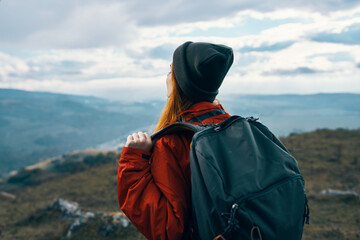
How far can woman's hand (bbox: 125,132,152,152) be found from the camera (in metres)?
1.57

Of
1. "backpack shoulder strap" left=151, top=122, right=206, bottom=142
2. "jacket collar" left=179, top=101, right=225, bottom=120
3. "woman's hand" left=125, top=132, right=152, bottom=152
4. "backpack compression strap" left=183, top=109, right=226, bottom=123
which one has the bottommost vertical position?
"woman's hand" left=125, top=132, right=152, bottom=152

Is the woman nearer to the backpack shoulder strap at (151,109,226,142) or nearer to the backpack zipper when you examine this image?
the backpack shoulder strap at (151,109,226,142)

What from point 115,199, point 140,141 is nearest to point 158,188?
point 140,141

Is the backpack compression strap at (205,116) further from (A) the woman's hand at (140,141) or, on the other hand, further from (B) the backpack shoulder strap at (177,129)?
(A) the woman's hand at (140,141)

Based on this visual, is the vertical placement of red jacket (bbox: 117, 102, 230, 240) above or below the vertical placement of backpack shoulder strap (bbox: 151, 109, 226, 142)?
below

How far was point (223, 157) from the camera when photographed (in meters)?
1.42

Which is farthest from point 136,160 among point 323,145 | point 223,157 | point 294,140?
point 294,140

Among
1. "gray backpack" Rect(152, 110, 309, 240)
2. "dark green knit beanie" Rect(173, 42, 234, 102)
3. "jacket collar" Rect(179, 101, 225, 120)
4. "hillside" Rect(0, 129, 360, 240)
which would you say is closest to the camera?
"gray backpack" Rect(152, 110, 309, 240)

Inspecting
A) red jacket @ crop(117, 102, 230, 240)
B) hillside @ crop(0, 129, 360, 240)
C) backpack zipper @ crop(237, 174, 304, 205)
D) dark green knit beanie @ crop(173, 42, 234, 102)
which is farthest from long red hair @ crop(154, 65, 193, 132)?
hillside @ crop(0, 129, 360, 240)

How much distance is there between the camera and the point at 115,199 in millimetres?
9648

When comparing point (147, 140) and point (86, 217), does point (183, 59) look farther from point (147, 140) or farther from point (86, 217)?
point (86, 217)

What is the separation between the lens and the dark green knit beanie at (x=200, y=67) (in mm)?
1737

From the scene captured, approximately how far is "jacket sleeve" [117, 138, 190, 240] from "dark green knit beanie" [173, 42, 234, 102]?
43 centimetres

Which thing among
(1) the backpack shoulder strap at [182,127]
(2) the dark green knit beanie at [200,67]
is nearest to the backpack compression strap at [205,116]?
(1) the backpack shoulder strap at [182,127]
